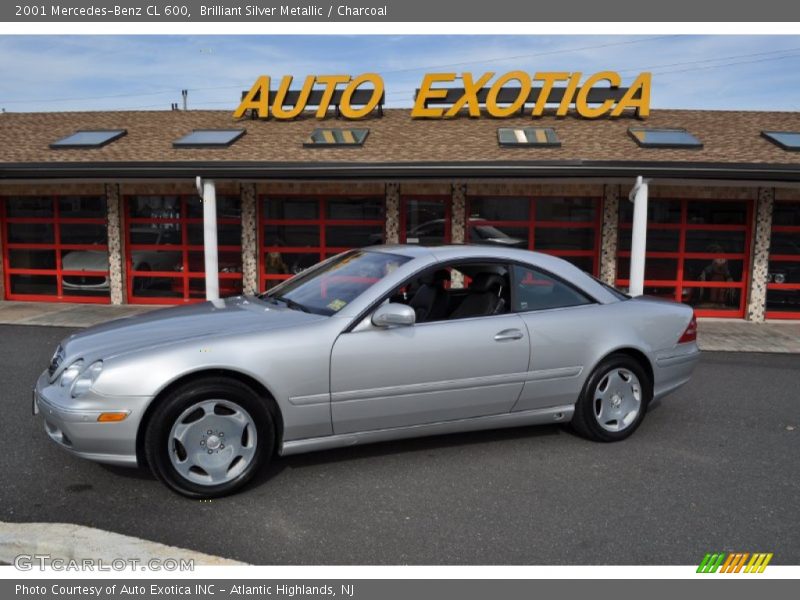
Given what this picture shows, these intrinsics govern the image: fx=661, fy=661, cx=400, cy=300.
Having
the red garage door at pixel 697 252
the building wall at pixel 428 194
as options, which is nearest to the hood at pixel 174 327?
the building wall at pixel 428 194

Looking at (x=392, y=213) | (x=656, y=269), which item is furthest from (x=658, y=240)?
(x=392, y=213)

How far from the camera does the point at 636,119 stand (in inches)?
564

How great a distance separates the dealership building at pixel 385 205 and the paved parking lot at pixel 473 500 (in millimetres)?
6716

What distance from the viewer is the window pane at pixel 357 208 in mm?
12523

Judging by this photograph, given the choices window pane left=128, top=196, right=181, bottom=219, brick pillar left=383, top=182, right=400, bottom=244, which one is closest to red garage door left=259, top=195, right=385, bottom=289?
brick pillar left=383, top=182, right=400, bottom=244

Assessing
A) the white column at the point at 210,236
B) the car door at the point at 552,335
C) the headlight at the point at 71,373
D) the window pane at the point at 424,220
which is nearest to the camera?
the headlight at the point at 71,373

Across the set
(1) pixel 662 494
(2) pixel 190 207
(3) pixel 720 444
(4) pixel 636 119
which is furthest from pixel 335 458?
(4) pixel 636 119

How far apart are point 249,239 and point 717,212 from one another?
871 cm

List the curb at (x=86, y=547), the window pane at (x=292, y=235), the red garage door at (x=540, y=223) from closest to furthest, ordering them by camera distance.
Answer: the curb at (x=86, y=547) → the red garage door at (x=540, y=223) → the window pane at (x=292, y=235)

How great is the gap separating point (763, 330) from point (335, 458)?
9.04 metres

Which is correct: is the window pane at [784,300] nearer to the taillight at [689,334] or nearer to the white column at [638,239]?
the white column at [638,239]

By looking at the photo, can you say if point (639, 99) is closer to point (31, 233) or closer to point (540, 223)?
point (540, 223)

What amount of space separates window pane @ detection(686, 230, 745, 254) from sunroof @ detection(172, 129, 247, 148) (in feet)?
29.1

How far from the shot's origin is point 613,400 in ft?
16.0
